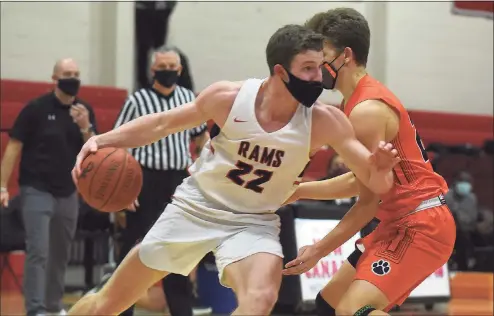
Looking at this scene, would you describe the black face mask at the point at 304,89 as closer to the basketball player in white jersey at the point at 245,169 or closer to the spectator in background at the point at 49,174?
the basketball player in white jersey at the point at 245,169

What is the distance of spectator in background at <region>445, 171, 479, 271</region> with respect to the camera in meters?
11.1

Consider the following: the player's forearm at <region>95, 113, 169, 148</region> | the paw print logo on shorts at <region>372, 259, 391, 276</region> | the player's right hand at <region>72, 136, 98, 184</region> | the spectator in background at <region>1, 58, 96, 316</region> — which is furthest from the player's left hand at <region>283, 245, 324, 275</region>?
the spectator in background at <region>1, 58, 96, 316</region>

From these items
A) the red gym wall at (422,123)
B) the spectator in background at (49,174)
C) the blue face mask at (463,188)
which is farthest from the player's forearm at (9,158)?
the blue face mask at (463,188)

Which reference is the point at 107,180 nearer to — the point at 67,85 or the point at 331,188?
the point at 331,188

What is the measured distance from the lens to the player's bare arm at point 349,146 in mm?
3337

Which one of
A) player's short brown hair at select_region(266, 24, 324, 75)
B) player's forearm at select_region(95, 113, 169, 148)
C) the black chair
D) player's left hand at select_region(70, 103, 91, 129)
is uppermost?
player's short brown hair at select_region(266, 24, 324, 75)

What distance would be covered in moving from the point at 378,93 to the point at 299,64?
0.41 metres

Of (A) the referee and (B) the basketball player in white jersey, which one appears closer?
(B) the basketball player in white jersey

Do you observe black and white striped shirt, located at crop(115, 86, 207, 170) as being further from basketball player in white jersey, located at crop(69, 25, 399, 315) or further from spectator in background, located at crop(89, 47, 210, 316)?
basketball player in white jersey, located at crop(69, 25, 399, 315)

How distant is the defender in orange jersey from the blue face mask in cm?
819

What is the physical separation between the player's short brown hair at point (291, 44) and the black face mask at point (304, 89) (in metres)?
0.07

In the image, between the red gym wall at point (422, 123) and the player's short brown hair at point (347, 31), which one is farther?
the red gym wall at point (422, 123)

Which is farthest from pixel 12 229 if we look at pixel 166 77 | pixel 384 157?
pixel 384 157

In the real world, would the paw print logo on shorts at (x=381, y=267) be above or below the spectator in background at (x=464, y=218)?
above
